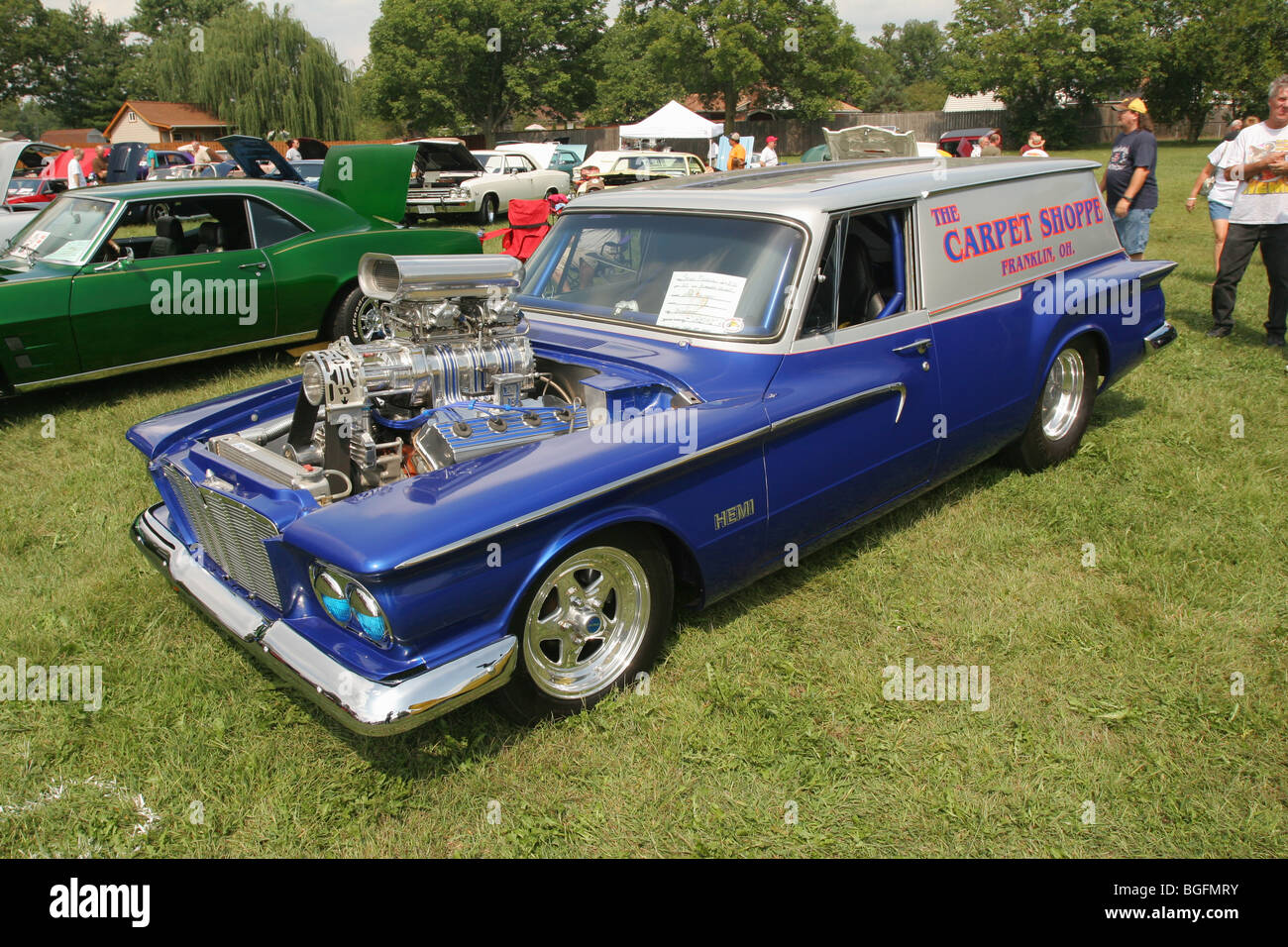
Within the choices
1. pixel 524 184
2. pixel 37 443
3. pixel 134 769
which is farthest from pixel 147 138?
pixel 134 769

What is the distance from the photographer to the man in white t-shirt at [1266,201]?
630cm

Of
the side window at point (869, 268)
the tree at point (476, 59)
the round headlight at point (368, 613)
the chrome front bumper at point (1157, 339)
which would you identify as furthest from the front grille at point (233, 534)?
the tree at point (476, 59)

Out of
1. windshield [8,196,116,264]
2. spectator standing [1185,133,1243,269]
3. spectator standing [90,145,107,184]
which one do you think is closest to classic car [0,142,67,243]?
spectator standing [90,145,107,184]

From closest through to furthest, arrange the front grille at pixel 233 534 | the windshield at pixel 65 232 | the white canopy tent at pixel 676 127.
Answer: the front grille at pixel 233 534 < the windshield at pixel 65 232 < the white canopy tent at pixel 676 127

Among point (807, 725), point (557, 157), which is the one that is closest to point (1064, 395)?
point (807, 725)

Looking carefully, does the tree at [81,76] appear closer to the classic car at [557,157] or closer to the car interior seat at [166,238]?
the classic car at [557,157]

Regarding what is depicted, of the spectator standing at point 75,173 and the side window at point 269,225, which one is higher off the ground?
the spectator standing at point 75,173

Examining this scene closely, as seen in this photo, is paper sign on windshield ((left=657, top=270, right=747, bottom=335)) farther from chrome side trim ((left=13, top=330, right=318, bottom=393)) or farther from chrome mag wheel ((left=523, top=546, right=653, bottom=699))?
chrome side trim ((left=13, top=330, right=318, bottom=393))

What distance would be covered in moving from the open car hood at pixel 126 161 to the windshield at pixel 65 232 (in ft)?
17.1

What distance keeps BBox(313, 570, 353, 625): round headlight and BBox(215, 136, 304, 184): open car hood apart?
7.30m

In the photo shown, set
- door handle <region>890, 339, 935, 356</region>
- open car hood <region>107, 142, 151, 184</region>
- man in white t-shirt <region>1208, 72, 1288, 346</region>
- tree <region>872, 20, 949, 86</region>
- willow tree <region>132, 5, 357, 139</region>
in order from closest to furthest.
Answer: door handle <region>890, 339, 935, 356</region> < man in white t-shirt <region>1208, 72, 1288, 346</region> < open car hood <region>107, 142, 151, 184</region> < willow tree <region>132, 5, 357, 139</region> < tree <region>872, 20, 949, 86</region>

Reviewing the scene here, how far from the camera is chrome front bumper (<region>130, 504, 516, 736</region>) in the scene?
2338mm

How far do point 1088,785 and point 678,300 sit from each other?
7.34 ft
